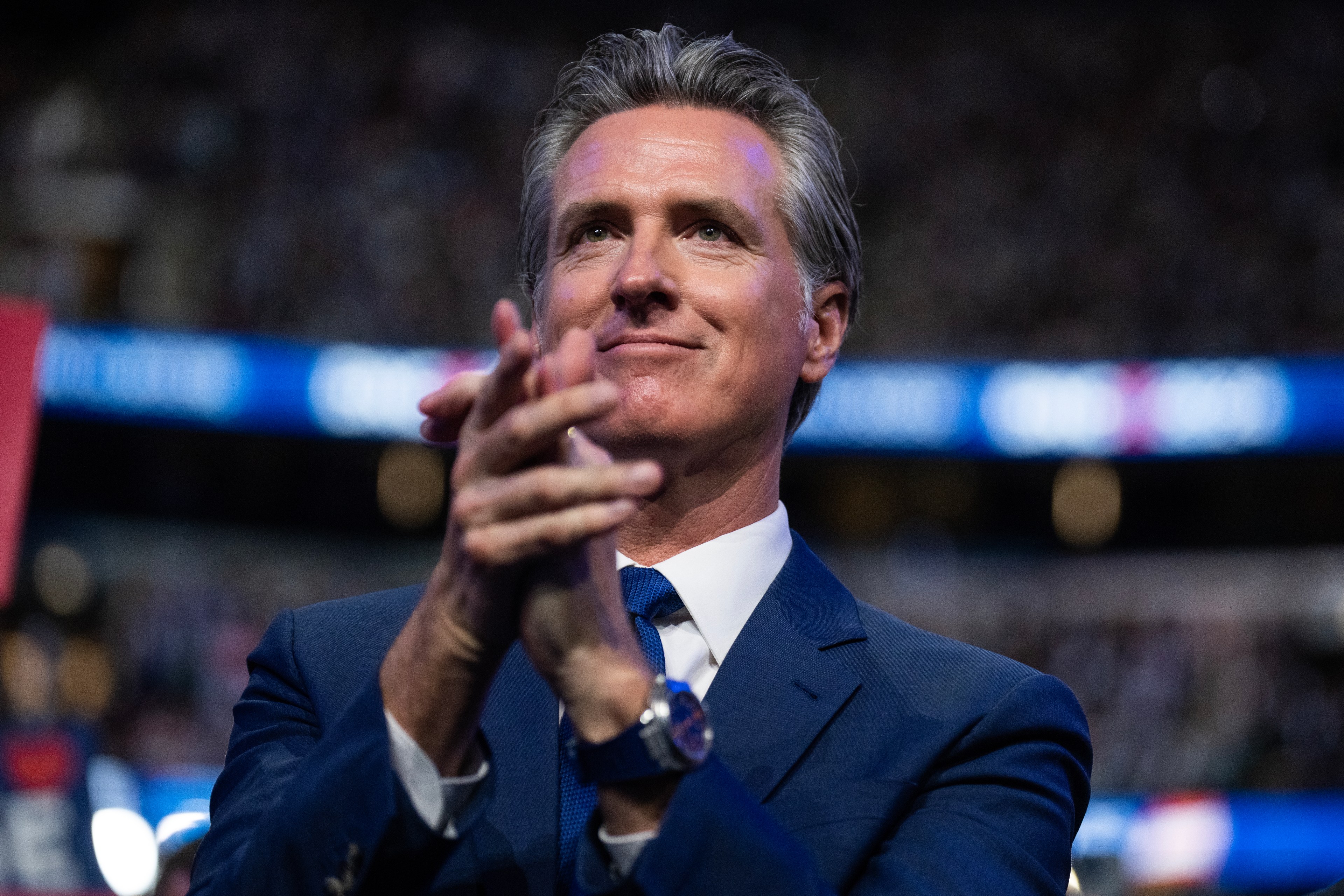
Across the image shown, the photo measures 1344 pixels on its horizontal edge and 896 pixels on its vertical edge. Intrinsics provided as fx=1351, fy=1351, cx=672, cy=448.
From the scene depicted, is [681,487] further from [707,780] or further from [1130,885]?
[1130,885]

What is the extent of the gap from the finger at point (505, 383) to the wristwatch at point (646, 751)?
259mm

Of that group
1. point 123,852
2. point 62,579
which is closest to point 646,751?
point 123,852

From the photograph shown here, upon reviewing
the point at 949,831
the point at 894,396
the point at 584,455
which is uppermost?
the point at 894,396

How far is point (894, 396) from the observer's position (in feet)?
37.8

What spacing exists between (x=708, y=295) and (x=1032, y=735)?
2.03 feet

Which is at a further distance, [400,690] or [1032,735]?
[1032,735]

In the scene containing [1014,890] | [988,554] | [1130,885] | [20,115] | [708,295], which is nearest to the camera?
[1014,890]

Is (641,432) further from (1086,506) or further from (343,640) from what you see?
(1086,506)

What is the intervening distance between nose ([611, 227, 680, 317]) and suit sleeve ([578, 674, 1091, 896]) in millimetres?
588

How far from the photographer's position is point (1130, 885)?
187 inches

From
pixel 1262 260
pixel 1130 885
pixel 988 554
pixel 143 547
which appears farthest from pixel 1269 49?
pixel 143 547

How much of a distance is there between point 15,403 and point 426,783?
222 cm

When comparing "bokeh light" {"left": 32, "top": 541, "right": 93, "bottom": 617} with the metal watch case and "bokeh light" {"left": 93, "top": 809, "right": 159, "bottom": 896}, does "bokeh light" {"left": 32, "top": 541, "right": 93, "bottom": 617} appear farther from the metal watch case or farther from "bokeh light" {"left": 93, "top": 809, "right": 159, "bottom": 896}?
the metal watch case

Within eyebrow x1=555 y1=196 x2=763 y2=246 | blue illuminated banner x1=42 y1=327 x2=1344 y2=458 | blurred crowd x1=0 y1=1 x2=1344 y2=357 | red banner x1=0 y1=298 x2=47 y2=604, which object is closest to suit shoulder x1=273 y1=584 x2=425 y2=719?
eyebrow x1=555 y1=196 x2=763 y2=246
